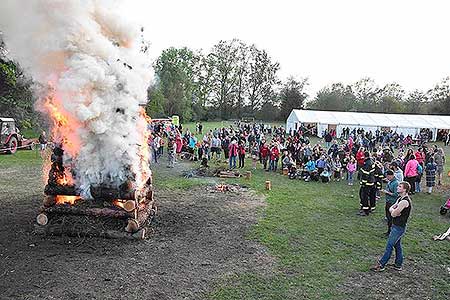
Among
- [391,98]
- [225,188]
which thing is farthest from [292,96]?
[225,188]

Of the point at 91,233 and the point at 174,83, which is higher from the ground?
the point at 174,83

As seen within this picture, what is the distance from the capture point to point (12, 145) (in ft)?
80.1

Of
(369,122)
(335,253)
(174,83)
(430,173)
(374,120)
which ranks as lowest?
(335,253)

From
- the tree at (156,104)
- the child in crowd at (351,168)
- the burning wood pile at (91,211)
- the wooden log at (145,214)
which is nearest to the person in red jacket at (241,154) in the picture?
the child in crowd at (351,168)

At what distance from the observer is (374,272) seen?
788cm

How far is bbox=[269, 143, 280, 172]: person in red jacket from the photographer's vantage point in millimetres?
20891

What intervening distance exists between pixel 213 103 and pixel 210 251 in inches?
2543

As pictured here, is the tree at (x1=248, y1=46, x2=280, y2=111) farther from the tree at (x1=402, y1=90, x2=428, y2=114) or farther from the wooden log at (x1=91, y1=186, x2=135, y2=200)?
the wooden log at (x1=91, y1=186, x2=135, y2=200)

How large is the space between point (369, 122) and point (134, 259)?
1516 inches

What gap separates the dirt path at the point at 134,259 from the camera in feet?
22.4

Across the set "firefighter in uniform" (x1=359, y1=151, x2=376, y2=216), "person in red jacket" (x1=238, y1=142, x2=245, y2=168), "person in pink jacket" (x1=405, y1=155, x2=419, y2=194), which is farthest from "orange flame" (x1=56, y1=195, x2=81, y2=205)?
"person in red jacket" (x1=238, y1=142, x2=245, y2=168)

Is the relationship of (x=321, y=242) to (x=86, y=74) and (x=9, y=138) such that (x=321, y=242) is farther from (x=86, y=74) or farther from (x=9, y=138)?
(x=9, y=138)

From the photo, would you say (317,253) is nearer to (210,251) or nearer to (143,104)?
(210,251)

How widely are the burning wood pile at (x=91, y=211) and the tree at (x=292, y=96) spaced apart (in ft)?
183
